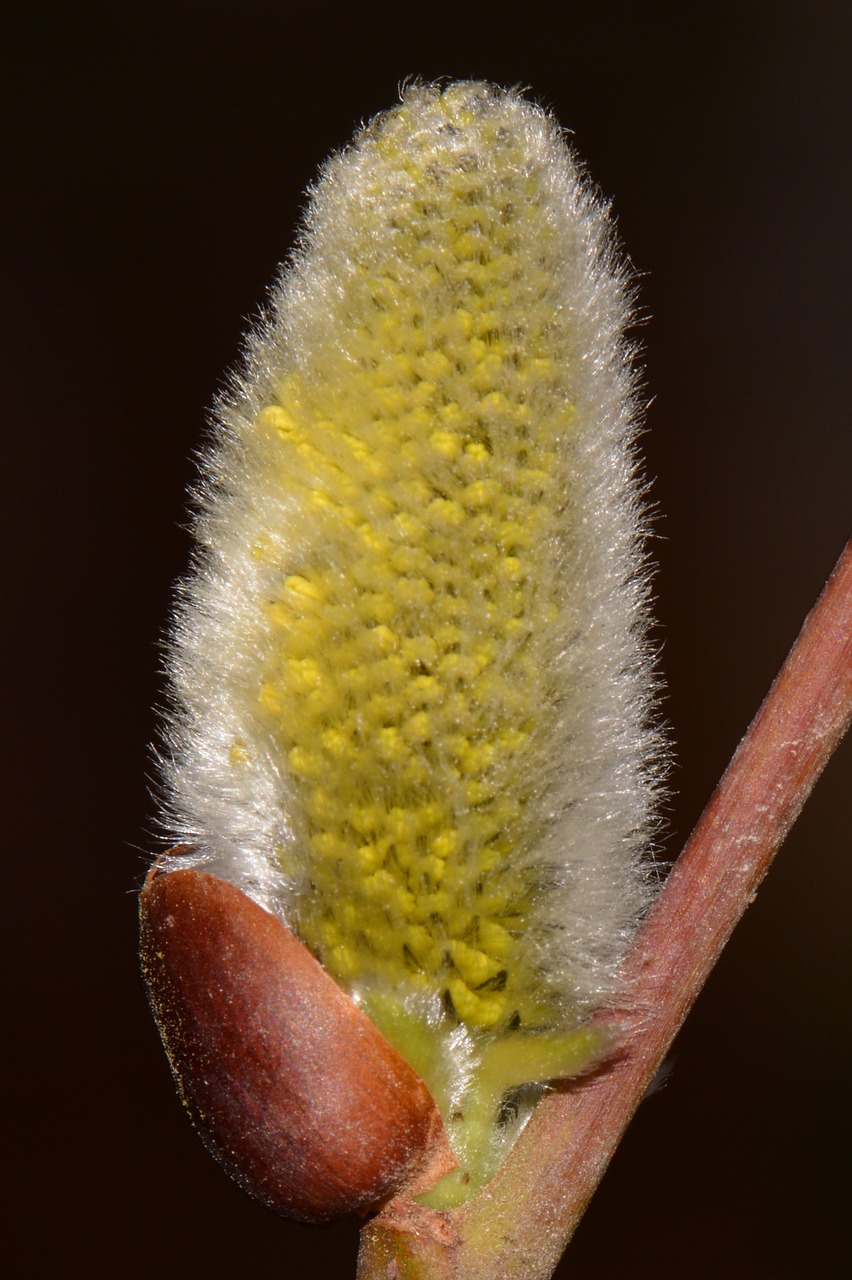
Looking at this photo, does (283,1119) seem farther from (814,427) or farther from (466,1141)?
(814,427)

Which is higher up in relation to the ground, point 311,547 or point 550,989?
point 311,547

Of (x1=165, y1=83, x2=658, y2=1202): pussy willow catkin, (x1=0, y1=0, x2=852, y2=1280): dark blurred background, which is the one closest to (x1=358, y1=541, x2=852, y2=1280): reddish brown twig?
(x1=165, y1=83, x2=658, y2=1202): pussy willow catkin

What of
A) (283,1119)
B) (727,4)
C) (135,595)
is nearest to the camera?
(283,1119)

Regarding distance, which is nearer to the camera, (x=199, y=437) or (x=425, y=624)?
(x=425, y=624)

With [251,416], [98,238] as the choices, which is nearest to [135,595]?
[98,238]

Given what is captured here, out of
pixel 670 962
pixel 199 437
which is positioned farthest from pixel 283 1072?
pixel 199 437

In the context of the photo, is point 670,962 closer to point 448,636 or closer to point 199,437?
point 448,636

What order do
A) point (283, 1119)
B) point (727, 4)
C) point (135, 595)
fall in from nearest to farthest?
1. point (283, 1119)
2. point (135, 595)
3. point (727, 4)


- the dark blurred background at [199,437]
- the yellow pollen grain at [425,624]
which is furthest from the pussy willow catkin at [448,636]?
the dark blurred background at [199,437]
